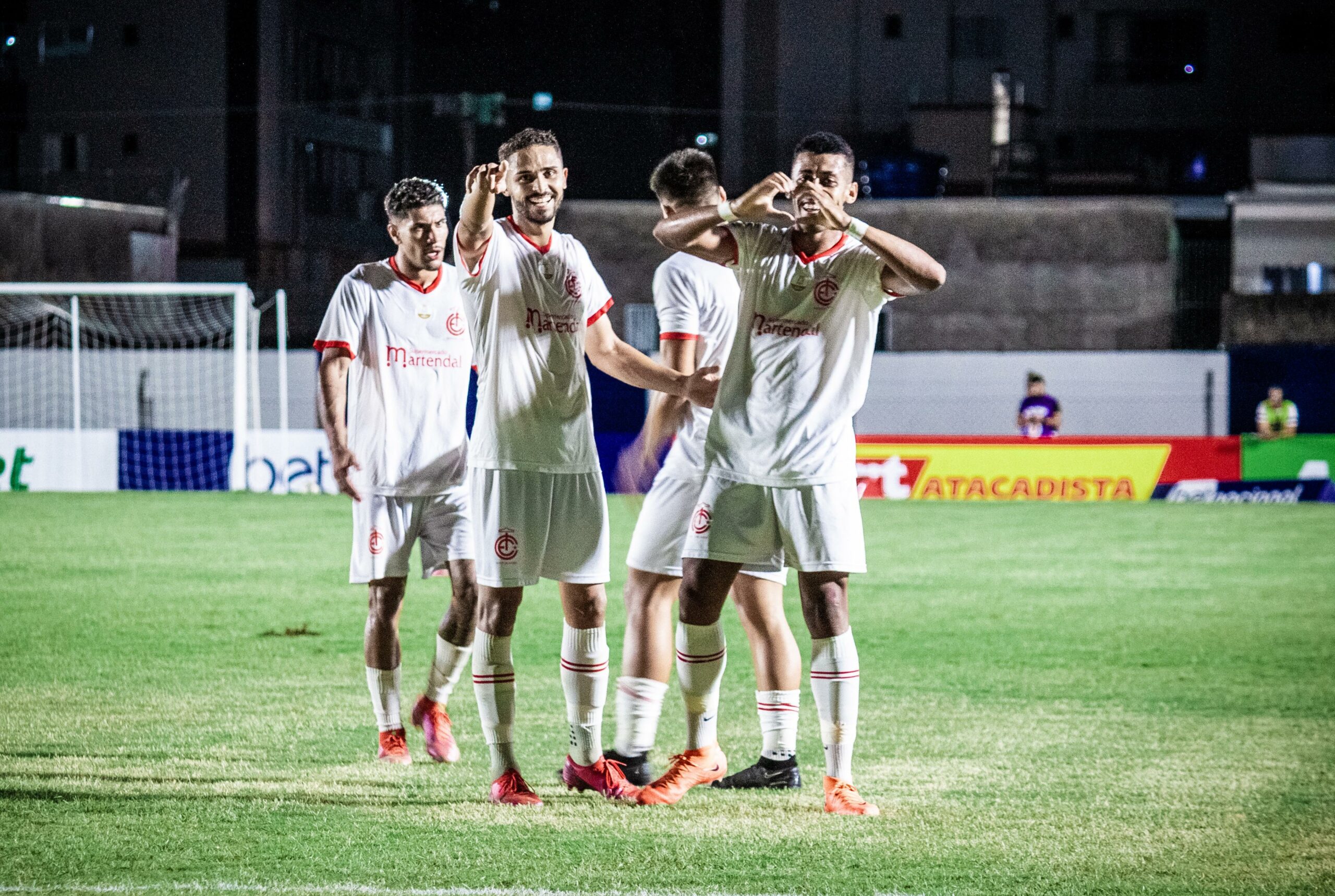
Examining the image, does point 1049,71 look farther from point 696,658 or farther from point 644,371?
point 696,658

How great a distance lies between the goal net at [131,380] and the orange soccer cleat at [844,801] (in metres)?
17.7

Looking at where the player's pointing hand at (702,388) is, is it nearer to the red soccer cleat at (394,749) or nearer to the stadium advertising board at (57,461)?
the red soccer cleat at (394,749)

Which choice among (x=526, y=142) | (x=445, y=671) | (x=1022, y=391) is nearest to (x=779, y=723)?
(x=445, y=671)

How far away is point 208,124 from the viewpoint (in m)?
43.0

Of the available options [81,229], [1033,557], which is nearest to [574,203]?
[81,229]

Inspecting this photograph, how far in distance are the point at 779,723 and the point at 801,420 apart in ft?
3.79

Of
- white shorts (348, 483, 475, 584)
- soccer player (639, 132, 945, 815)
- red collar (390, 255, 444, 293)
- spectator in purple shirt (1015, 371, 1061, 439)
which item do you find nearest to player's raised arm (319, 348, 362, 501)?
white shorts (348, 483, 475, 584)

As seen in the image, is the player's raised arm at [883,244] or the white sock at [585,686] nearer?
the player's raised arm at [883,244]

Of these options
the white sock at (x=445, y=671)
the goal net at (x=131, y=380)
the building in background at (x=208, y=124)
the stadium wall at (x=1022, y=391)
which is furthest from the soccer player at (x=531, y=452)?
the building in background at (x=208, y=124)

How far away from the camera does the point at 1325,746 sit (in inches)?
257

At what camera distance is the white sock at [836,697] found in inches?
205

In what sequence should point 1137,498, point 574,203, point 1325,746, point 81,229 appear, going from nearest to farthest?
point 1325,746
point 1137,498
point 574,203
point 81,229

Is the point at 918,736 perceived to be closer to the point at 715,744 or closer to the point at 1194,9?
the point at 715,744

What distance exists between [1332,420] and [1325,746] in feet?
65.9
